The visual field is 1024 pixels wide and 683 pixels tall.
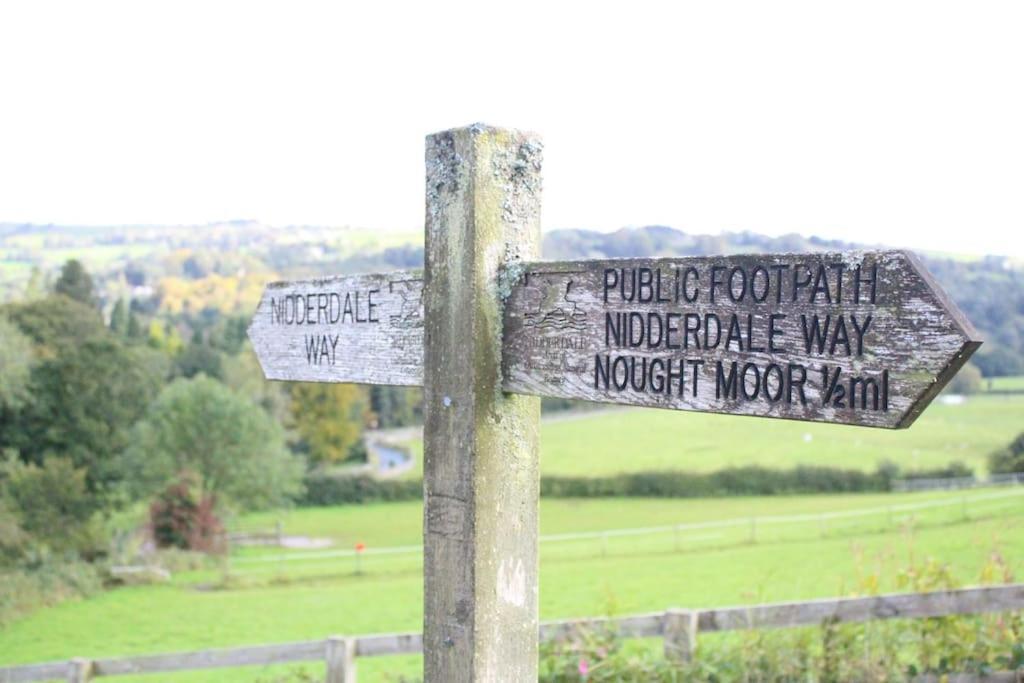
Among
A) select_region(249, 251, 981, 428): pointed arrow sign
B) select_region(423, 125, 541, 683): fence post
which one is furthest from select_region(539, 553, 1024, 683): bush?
select_region(249, 251, 981, 428): pointed arrow sign

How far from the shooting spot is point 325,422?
48.9 metres

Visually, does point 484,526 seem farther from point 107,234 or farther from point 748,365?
point 107,234

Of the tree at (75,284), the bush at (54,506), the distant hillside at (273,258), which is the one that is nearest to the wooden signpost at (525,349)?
the distant hillside at (273,258)

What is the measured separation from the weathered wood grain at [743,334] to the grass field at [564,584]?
428cm

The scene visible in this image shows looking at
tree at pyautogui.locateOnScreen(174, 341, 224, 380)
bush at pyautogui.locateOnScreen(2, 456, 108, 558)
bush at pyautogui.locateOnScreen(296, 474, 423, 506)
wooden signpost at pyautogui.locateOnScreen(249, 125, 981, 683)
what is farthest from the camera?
tree at pyautogui.locateOnScreen(174, 341, 224, 380)

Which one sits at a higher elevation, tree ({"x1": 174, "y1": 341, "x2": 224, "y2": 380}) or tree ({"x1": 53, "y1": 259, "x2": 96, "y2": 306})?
tree ({"x1": 53, "y1": 259, "x2": 96, "y2": 306})

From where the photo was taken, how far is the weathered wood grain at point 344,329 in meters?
2.56

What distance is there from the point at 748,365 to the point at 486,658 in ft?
3.03

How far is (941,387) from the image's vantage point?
161 centimetres

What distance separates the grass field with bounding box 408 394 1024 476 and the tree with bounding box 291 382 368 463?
360 centimetres

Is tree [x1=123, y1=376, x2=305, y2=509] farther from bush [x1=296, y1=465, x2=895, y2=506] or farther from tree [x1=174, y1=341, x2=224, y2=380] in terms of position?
tree [x1=174, y1=341, x2=224, y2=380]

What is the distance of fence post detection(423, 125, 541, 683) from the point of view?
7.34 feet

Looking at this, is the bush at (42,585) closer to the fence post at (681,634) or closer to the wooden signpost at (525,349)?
the fence post at (681,634)

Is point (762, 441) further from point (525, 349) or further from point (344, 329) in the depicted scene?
point (525, 349)
